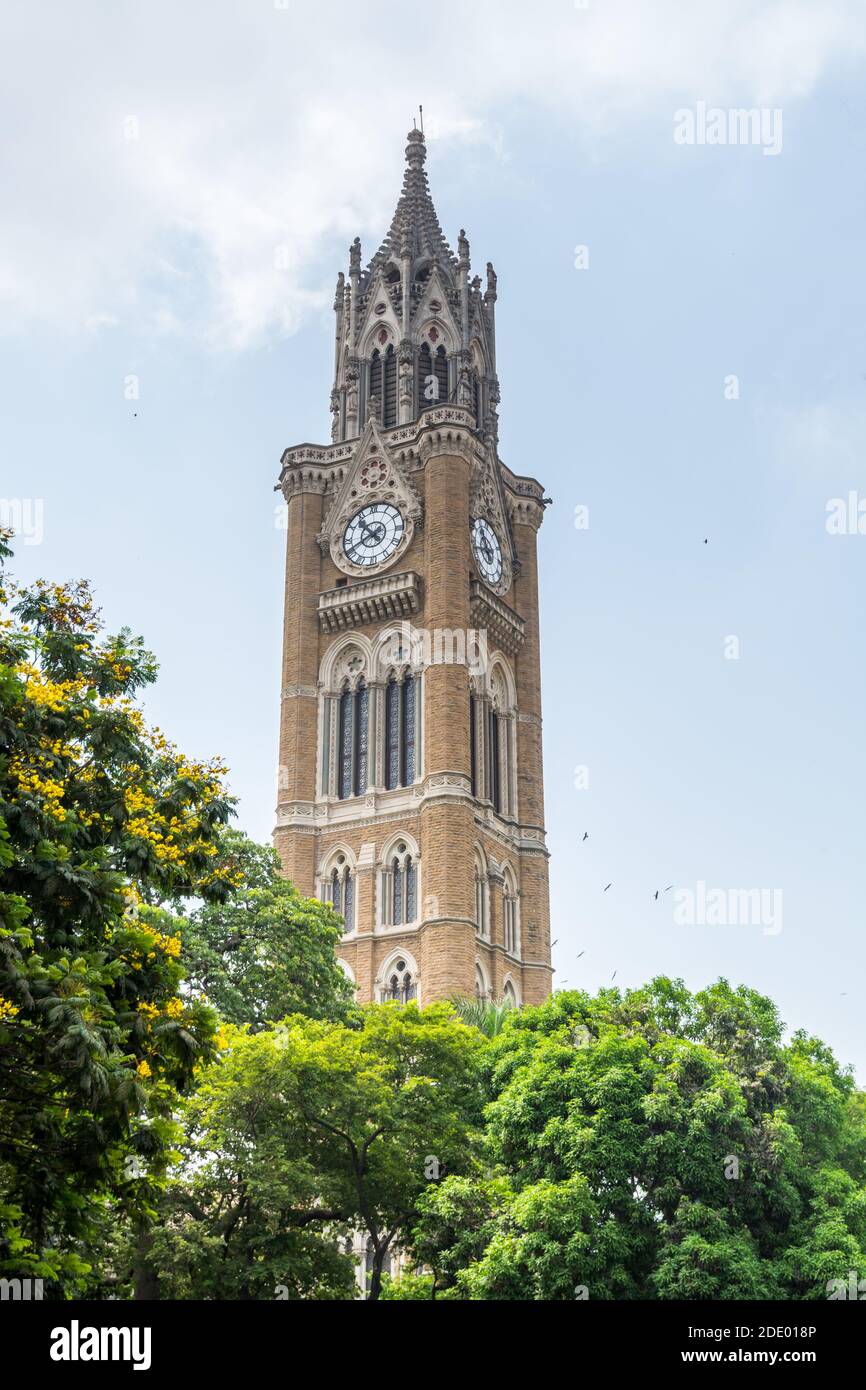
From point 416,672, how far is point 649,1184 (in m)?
32.5

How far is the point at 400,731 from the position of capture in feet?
189

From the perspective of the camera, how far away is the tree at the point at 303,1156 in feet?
92.1

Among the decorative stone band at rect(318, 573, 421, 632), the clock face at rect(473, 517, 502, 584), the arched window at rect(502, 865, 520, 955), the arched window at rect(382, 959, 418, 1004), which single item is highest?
the clock face at rect(473, 517, 502, 584)

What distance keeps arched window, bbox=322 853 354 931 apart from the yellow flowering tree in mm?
33710

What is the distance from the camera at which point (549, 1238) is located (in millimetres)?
25609

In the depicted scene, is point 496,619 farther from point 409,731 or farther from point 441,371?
point 441,371

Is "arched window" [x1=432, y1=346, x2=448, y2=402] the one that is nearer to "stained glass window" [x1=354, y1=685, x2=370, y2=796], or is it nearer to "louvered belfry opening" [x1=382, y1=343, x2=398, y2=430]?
"louvered belfry opening" [x1=382, y1=343, x2=398, y2=430]

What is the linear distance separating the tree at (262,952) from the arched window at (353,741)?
657 inches

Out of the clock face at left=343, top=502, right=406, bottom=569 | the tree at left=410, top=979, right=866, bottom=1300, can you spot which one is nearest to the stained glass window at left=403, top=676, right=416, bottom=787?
the clock face at left=343, top=502, right=406, bottom=569

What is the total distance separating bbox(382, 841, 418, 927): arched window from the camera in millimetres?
54000

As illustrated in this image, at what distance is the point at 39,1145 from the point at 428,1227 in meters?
14.4

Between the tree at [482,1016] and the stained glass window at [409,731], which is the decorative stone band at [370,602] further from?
the tree at [482,1016]
